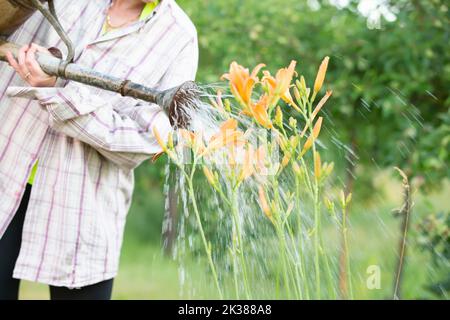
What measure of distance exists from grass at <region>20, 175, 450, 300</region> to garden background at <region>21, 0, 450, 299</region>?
3 centimetres

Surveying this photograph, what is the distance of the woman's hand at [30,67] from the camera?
2.02m

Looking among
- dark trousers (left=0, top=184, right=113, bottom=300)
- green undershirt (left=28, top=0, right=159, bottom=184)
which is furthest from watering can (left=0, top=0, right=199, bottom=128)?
dark trousers (left=0, top=184, right=113, bottom=300)

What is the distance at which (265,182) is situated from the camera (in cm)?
165

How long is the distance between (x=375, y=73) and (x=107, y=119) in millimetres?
1986

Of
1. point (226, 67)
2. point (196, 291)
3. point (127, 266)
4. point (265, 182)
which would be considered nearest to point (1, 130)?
point (265, 182)

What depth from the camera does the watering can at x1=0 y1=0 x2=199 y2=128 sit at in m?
1.83

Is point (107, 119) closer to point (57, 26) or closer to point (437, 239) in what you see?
point (57, 26)

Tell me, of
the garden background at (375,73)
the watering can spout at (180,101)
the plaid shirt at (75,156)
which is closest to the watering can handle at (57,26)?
the plaid shirt at (75,156)

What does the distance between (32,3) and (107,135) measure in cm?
40

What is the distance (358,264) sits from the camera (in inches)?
143

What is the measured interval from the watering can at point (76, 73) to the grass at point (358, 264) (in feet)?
5.55

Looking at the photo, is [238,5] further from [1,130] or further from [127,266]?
[127,266]

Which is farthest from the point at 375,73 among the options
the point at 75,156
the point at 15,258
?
the point at 15,258

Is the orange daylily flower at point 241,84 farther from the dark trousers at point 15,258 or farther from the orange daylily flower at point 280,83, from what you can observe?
the dark trousers at point 15,258
